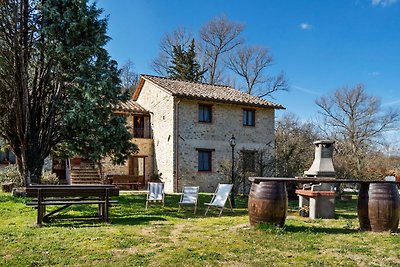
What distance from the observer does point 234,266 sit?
177 inches

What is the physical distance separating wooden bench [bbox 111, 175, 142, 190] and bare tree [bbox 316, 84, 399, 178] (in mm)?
17490

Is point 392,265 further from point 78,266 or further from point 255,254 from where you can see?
point 78,266

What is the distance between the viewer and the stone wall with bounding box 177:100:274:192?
17766 mm

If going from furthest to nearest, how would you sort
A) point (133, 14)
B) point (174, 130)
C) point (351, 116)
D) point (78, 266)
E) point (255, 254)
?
point (351, 116), point (174, 130), point (133, 14), point (255, 254), point (78, 266)

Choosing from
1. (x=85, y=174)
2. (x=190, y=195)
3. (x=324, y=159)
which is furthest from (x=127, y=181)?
(x=324, y=159)

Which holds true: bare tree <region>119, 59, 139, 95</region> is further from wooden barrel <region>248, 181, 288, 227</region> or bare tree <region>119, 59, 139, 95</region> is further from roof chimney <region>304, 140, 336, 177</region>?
wooden barrel <region>248, 181, 288, 227</region>

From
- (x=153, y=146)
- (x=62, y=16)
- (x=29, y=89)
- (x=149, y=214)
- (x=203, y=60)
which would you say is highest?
(x=203, y=60)

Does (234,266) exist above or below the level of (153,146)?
below

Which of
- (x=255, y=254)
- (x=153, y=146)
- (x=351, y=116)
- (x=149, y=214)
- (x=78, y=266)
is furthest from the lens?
(x=351, y=116)

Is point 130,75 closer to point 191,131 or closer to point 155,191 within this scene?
point 191,131

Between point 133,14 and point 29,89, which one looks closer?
point 29,89

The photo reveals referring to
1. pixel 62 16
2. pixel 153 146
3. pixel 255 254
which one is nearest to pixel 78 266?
pixel 255 254

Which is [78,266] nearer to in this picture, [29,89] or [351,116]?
Answer: [29,89]

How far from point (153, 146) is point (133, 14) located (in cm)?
762
